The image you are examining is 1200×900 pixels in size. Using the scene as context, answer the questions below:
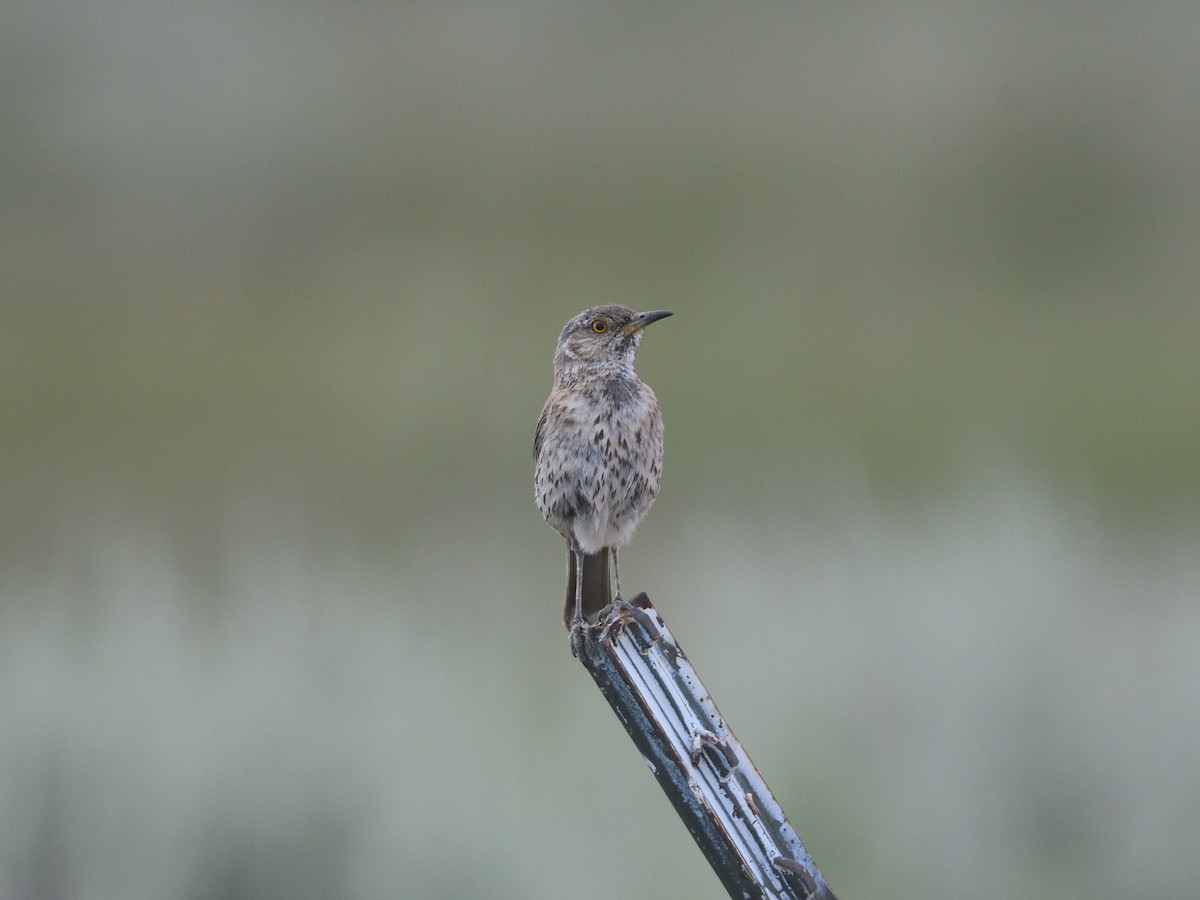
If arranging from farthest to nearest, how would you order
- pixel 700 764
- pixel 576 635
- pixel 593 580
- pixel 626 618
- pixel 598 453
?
pixel 593 580 < pixel 598 453 < pixel 576 635 < pixel 626 618 < pixel 700 764

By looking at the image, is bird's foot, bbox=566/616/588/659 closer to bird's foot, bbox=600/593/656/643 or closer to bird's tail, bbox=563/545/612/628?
bird's tail, bbox=563/545/612/628

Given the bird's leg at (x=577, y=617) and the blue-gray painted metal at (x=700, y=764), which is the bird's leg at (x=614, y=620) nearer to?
the blue-gray painted metal at (x=700, y=764)

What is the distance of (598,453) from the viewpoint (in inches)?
180

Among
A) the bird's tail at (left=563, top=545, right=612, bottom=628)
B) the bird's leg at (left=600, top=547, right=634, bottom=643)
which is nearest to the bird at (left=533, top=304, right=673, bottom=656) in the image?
the bird's tail at (left=563, top=545, right=612, bottom=628)

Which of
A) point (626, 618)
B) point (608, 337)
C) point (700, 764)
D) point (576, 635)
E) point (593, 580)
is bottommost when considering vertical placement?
point (700, 764)

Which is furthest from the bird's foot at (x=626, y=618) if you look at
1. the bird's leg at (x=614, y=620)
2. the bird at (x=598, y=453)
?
the bird at (x=598, y=453)

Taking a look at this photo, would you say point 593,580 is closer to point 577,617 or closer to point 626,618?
point 577,617

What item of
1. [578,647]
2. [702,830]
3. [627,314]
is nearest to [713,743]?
[702,830]

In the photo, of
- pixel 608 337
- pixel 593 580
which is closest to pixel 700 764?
pixel 593 580

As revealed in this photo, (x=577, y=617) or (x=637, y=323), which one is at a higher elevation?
(x=637, y=323)

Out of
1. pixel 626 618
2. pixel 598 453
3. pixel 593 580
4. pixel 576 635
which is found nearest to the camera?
pixel 626 618

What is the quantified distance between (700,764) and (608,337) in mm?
1974

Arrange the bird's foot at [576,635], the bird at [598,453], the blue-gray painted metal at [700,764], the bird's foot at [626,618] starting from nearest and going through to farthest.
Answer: the blue-gray painted metal at [700,764]
the bird's foot at [626,618]
the bird's foot at [576,635]
the bird at [598,453]

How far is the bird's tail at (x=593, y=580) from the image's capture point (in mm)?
4590
